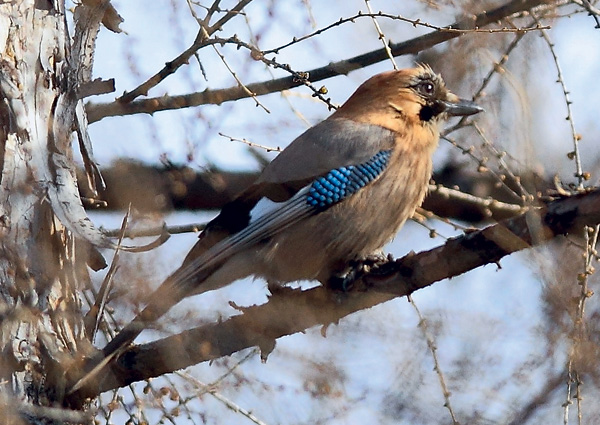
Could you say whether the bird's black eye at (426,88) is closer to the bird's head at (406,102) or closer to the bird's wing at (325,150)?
the bird's head at (406,102)

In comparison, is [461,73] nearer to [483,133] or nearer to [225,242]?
[483,133]

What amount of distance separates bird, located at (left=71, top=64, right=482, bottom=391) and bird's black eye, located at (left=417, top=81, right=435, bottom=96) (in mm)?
438

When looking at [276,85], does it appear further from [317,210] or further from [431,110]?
[431,110]

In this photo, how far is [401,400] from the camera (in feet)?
13.7

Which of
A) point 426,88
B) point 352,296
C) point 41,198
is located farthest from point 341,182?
point 41,198

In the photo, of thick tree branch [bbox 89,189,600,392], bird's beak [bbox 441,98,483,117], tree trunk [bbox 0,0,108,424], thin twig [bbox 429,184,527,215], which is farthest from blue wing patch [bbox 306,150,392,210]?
tree trunk [bbox 0,0,108,424]

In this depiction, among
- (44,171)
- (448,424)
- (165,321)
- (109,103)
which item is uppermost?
(109,103)

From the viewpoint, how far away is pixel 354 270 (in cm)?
514

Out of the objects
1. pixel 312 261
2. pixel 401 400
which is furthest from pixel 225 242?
pixel 401 400

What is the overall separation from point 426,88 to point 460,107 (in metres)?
0.28

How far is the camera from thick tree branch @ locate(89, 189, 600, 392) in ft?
12.3

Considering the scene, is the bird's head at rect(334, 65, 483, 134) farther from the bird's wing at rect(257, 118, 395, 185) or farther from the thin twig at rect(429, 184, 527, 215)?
the thin twig at rect(429, 184, 527, 215)

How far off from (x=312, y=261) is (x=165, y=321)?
1163 millimetres

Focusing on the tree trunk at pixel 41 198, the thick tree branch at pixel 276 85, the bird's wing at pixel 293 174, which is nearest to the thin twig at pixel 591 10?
the thick tree branch at pixel 276 85
